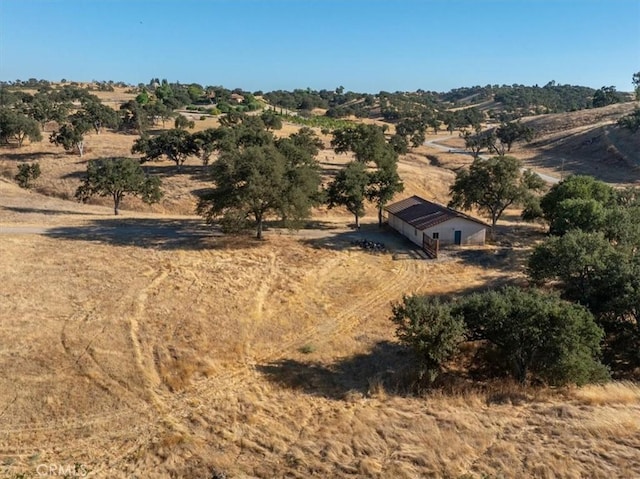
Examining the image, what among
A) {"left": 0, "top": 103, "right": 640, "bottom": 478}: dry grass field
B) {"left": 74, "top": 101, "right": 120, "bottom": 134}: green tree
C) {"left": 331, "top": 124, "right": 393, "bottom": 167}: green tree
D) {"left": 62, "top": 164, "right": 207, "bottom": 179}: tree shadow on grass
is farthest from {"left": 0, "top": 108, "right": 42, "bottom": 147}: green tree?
{"left": 331, "top": 124, "right": 393, "bottom": 167}: green tree

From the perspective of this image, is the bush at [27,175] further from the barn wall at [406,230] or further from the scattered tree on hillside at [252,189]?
the barn wall at [406,230]

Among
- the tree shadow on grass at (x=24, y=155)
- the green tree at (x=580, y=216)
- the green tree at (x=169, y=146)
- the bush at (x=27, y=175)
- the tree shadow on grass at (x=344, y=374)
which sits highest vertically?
the green tree at (x=169, y=146)

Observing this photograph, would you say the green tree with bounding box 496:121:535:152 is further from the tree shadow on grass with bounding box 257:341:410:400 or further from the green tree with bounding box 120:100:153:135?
the tree shadow on grass with bounding box 257:341:410:400

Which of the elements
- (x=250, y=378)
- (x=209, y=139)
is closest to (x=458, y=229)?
(x=250, y=378)

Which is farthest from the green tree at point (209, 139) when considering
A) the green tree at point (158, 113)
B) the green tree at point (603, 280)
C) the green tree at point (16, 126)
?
the green tree at point (603, 280)

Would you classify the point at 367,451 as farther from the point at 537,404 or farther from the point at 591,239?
the point at 591,239

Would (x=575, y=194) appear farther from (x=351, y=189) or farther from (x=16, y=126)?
(x=16, y=126)

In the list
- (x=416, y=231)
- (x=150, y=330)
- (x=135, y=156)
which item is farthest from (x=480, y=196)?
(x=135, y=156)
